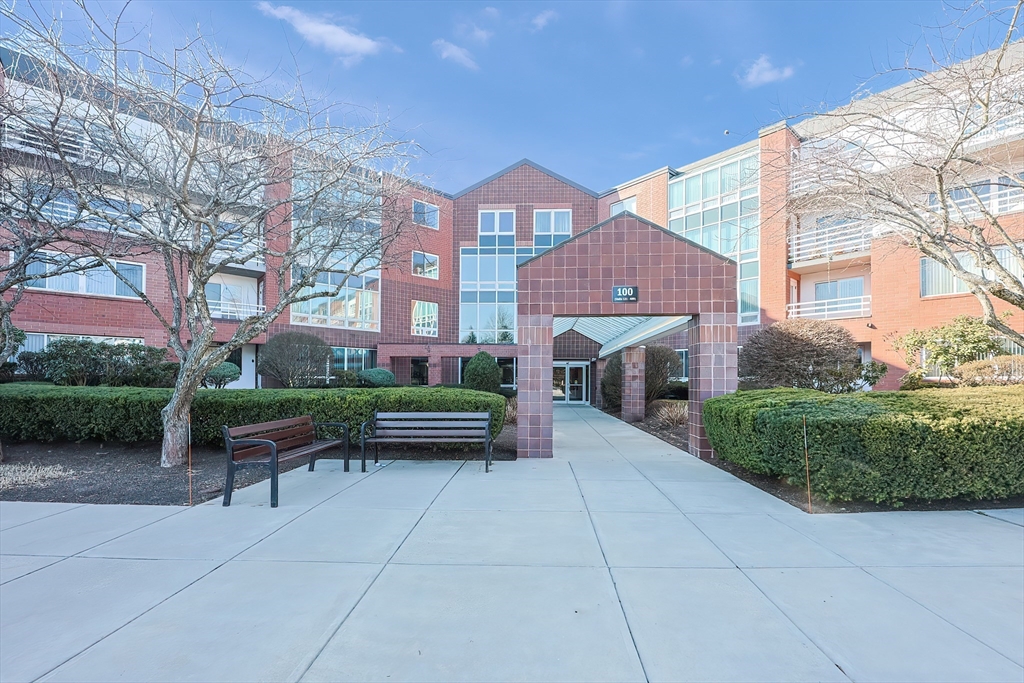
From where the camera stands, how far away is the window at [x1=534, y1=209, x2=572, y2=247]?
29594 millimetres

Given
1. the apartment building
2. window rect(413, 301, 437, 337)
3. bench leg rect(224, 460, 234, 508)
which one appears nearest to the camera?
bench leg rect(224, 460, 234, 508)

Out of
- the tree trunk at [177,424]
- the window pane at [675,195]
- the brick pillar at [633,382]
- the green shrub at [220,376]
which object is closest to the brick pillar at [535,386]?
the tree trunk at [177,424]

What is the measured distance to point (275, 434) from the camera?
708 cm

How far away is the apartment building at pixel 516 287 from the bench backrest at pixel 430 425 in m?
1.75

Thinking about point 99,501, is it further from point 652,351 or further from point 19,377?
point 652,351

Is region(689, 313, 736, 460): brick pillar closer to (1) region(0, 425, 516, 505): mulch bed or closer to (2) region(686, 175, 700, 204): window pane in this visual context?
(1) region(0, 425, 516, 505): mulch bed

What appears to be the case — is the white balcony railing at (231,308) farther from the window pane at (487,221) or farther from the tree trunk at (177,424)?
the tree trunk at (177,424)

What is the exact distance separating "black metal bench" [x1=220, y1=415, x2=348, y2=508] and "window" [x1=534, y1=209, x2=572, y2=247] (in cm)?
2313

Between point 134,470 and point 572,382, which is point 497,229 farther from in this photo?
point 134,470

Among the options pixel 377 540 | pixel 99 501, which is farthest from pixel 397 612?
pixel 99 501

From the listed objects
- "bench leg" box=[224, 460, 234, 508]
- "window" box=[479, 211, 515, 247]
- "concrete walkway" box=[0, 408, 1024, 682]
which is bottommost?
"concrete walkway" box=[0, 408, 1024, 682]

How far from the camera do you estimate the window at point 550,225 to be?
29594 millimetres

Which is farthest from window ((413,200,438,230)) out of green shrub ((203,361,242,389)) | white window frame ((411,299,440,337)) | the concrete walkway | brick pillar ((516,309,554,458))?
green shrub ((203,361,242,389))

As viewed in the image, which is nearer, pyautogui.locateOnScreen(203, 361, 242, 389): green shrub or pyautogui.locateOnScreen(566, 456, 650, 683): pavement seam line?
pyautogui.locateOnScreen(566, 456, 650, 683): pavement seam line
